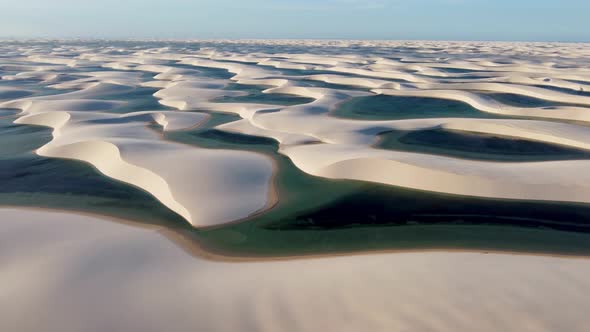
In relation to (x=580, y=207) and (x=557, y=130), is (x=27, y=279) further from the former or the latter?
(x=557, y=130)

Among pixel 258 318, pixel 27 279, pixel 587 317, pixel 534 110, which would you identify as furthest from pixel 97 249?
pixel 534 110

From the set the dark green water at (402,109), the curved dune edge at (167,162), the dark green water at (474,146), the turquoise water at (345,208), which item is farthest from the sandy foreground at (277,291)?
the dark green water at (402,109)

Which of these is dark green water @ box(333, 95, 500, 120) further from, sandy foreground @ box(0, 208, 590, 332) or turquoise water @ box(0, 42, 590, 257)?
sandy foreground @ box(0, 208, 590, 332)

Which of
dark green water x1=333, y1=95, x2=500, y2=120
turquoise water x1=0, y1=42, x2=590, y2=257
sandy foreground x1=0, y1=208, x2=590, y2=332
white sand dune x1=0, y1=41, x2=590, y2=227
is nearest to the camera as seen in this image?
sandy foreground x1=0, y1=208, x2=590, y2=332

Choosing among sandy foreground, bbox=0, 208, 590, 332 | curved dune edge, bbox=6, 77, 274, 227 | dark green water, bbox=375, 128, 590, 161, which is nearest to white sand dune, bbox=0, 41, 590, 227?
curved dune edge, bbox=6, 77, 274, 227

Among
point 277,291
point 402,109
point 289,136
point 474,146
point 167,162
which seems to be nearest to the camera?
point 277,291

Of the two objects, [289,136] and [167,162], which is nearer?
[167,162]

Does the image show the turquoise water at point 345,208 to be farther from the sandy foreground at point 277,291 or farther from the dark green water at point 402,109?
the dark green water at point 402,109

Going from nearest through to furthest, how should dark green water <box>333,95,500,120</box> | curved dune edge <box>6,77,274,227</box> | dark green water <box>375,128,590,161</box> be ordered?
curved dune edge <box>6,77,274,227</box>
dark green water <box>375,128,590,161</box>
dark green water <box>333,95,500,120</box>

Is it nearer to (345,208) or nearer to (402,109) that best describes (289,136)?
(345,208)

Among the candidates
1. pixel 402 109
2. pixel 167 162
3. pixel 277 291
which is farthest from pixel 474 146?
pixel 277 291
